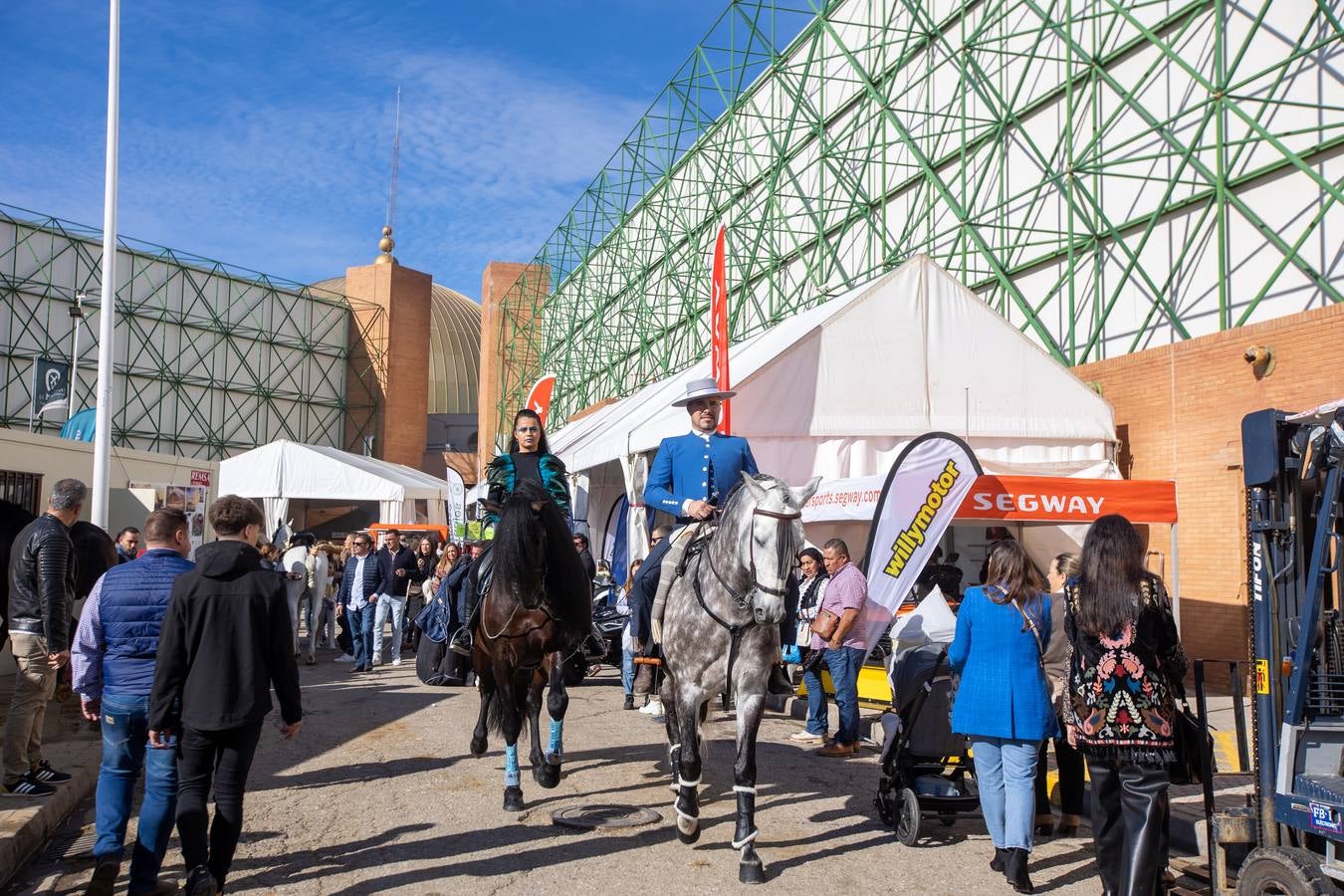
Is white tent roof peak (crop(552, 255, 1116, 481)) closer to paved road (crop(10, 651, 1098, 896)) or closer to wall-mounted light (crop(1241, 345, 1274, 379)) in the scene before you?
wall-mounted light (crop(1241, 345, 1274, 379))

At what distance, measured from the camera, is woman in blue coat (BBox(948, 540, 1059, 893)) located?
18.0 feet

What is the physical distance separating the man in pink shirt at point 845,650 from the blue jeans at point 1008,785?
360 cm

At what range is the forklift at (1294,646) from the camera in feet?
14.9

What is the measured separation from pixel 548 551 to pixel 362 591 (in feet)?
30.3

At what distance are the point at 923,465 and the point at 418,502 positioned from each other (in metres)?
25.5

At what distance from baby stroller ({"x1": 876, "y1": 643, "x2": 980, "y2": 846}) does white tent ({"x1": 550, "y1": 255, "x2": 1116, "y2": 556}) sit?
7.66m

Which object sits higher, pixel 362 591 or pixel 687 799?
pixel 362 591

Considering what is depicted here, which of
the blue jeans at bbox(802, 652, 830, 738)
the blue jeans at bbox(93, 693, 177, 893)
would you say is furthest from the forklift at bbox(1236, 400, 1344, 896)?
the blue jeans at bbox(802, 652, 830, 738)

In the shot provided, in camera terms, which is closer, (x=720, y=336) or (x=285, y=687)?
(x=285, y=687)

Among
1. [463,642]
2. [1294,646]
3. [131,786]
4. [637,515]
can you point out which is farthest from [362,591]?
[1294,646]

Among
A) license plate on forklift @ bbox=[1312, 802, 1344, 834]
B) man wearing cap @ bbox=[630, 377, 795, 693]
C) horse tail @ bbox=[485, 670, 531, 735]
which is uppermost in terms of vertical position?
man wearing cap @ bbox=[630, 377, 795, 693]

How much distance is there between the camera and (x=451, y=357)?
63.6 m

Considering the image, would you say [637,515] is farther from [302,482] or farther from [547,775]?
[302,482]

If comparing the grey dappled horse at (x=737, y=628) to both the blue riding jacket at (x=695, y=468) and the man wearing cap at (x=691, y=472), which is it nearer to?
the man wearing cap at (x=691, y=472)
